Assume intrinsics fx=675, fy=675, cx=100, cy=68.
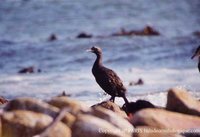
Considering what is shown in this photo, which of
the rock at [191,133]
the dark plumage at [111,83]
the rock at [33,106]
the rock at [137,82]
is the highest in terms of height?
the rock at [33,106]

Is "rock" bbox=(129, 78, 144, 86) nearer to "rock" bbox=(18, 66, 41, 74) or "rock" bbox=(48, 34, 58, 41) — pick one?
"rock" bbox=(18, 66, 41, 74)

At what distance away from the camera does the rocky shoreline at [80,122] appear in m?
6.25

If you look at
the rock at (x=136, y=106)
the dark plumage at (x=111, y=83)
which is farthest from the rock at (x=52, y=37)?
the rock at (x=136, y=106)

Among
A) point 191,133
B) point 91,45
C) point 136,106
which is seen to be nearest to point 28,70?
point 91,45

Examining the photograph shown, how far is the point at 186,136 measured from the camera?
637 centimetres

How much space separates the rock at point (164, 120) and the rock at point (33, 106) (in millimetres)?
796

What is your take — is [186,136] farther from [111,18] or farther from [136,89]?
[111,18]

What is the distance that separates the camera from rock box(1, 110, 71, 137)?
624 cm

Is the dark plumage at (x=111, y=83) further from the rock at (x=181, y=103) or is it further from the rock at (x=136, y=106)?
the rock at (x=181, y=103)

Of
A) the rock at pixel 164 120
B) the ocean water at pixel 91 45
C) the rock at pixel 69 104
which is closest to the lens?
the rock at pixel 164 120

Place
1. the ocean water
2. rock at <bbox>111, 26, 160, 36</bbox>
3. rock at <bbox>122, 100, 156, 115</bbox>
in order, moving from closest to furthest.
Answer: rock at <bbox>122, 100, 156, 115</bbox>
the ocean water
rock at <bbox>111, 26, 160, 36</bbox>

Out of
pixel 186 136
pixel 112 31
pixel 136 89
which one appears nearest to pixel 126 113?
pixel 186 136

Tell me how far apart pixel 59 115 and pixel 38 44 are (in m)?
18.3

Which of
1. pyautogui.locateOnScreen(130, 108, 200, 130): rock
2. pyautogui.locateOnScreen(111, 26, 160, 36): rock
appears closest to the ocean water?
pyautogui.locateOnScreen(111, 26, 160, 36): rock
